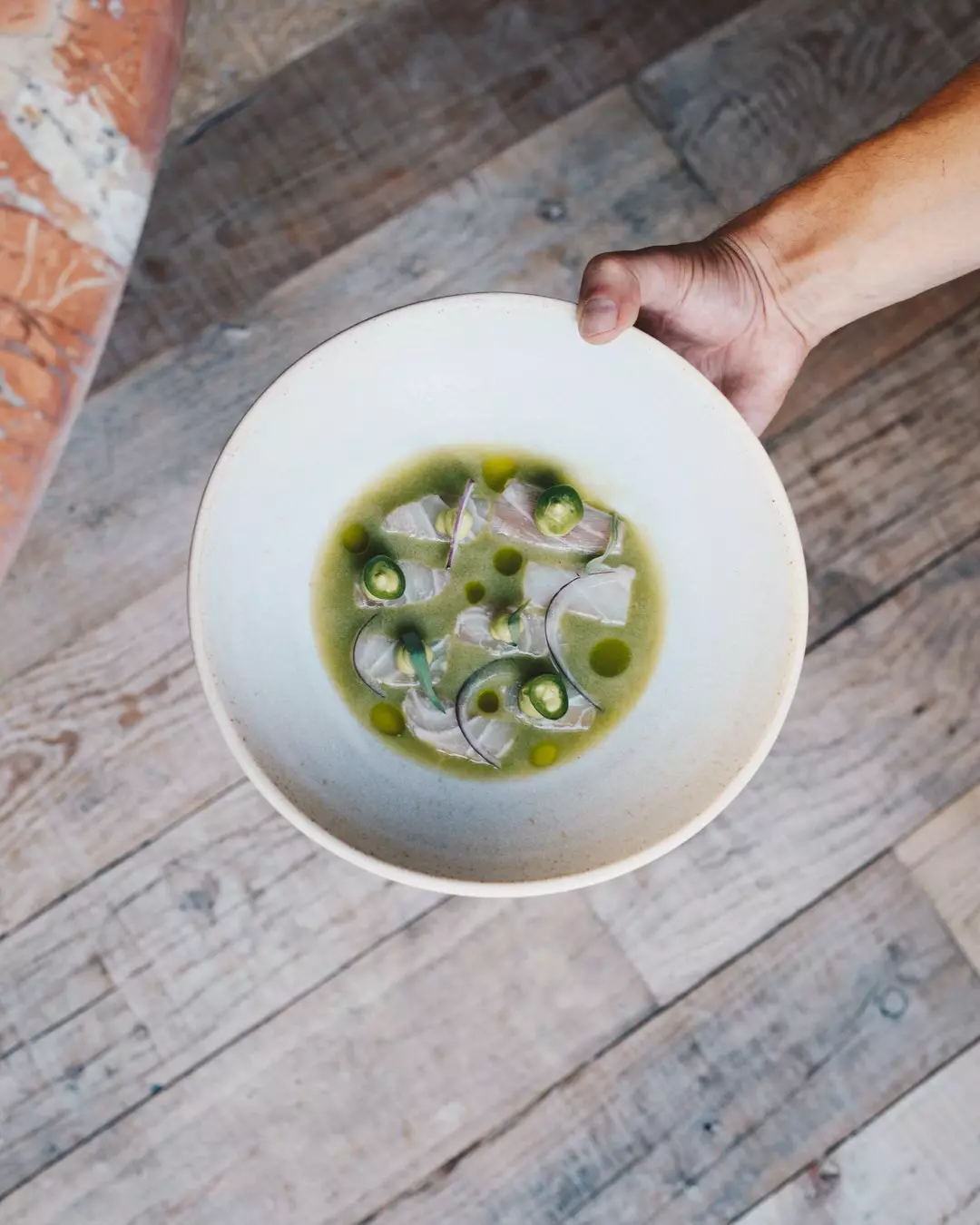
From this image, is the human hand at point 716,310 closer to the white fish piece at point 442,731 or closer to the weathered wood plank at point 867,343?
the weathered wood plank at point 867,343

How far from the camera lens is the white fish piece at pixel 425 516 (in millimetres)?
1251

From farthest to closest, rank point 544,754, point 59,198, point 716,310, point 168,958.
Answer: point 168,958 → point 716,310 → point 544,754 → point 59,198

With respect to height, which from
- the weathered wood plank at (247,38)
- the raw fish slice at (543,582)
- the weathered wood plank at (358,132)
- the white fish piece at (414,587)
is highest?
the weathered wood plank at (247,38)

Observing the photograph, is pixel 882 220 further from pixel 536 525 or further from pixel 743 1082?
pixel 743 1082

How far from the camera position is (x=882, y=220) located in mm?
1287

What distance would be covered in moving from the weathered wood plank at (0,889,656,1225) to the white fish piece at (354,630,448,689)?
17.8 inches


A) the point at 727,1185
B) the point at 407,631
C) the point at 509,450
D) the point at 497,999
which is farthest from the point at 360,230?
the point at 727,1185

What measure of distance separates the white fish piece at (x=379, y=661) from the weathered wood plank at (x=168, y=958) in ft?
1.29

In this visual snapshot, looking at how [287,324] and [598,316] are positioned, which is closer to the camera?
[598,316]

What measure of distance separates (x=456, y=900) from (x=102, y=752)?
555 mm

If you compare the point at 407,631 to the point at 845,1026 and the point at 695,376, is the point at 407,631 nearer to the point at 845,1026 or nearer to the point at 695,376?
the point at 695,376

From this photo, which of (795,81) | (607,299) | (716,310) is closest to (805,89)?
(795,81)

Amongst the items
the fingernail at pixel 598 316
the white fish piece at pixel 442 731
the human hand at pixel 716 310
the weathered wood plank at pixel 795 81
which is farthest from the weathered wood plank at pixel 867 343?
the white fish piece at pixel 442 731

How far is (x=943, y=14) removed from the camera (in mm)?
1657
